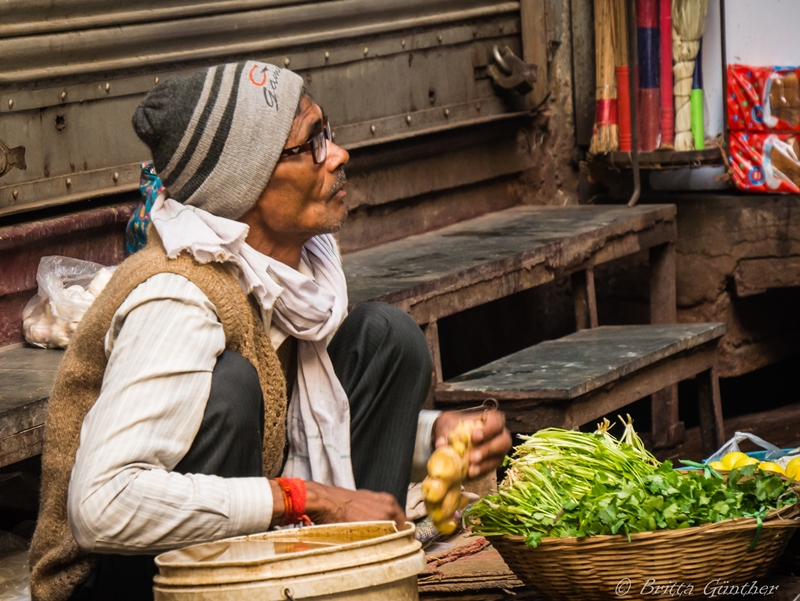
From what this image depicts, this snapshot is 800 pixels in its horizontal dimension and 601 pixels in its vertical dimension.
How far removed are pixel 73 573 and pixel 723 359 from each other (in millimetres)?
4314

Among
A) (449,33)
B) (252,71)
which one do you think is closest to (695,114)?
(449,33)

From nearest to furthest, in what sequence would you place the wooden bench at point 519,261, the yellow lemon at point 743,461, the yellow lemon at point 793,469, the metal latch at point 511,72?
the yellow lemon at point 793,469, the yellow lemon at point 743,461, the wooden bench at point 519,261, the metal latch at point 511,72

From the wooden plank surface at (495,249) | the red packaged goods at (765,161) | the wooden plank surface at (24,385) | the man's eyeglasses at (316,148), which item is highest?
the man's eyeglasses at (316,148)

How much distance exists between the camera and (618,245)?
543 centimetres

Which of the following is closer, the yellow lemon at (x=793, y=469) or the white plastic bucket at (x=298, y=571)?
the white plastic bucket at (x=298, y=571)

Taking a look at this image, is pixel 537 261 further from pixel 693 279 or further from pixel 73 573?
pixel 73 573

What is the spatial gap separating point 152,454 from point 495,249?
2.96 m

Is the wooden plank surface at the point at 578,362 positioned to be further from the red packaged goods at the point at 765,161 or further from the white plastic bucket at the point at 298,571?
the white plastic bucket at the point at 298,571

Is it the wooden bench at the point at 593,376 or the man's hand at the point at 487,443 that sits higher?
the man's hand at the point at 487,443

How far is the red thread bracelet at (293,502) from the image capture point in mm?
2225

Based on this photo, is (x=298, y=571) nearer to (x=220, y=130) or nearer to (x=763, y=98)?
(x=220, y=130)

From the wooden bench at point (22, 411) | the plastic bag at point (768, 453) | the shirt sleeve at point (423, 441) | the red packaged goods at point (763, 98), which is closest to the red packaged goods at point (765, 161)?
the red packaged goods at point (763, 98)

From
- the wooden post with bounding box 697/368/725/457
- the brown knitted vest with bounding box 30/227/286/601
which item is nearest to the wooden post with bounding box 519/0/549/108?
the wooden post with bounding box 697/368/725/457

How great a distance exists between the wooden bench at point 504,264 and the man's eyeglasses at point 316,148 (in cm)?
104
